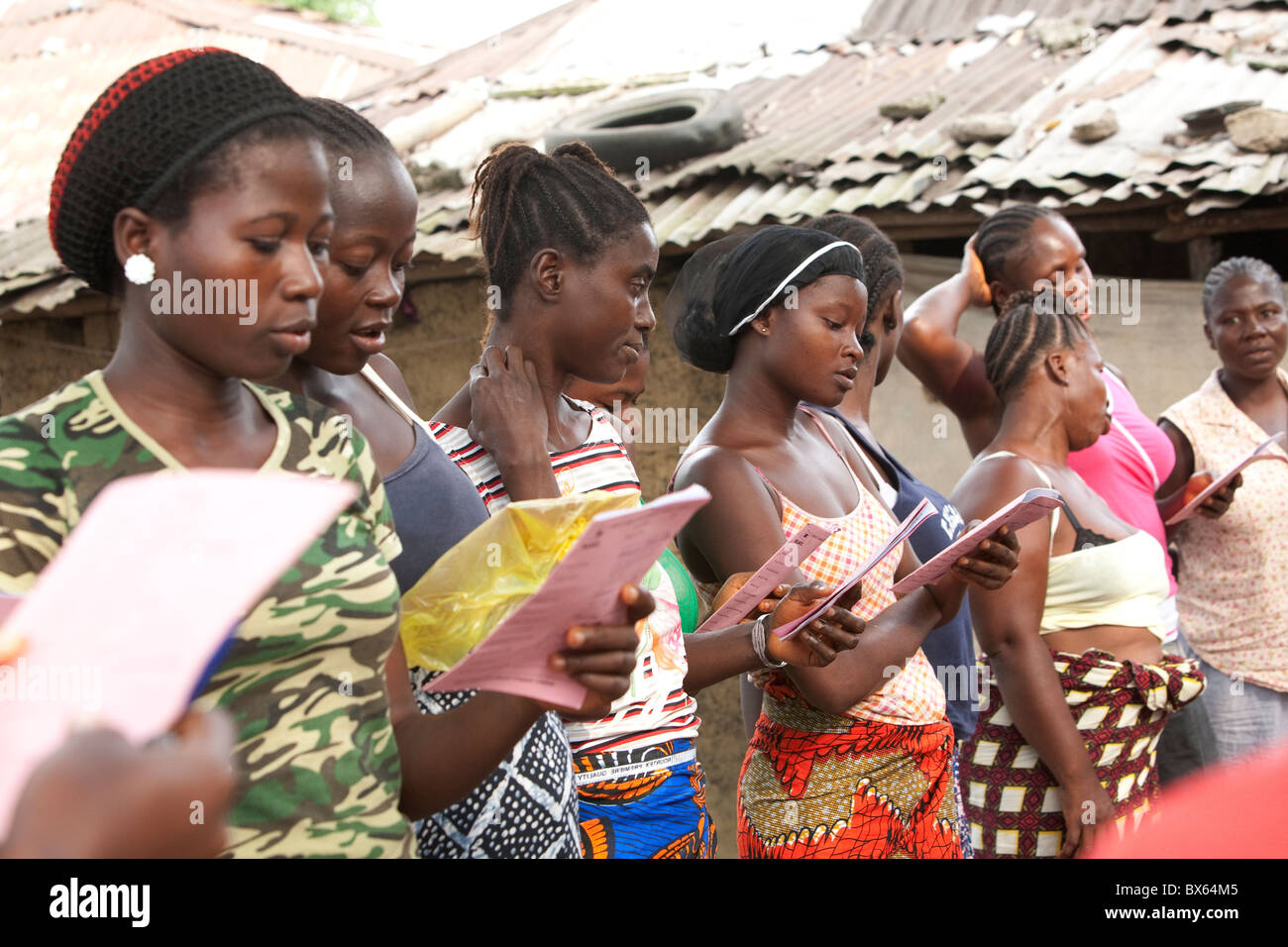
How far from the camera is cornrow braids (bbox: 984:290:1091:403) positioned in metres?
3.75

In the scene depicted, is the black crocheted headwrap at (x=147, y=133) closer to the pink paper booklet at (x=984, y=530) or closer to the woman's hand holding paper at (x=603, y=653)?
the woman's hand holding paper at (x=603, y=653)

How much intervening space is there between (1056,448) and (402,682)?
2.45 meters

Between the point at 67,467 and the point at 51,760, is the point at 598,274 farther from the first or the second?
the point at 51,760

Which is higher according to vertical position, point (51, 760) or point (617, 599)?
point (51, 760)

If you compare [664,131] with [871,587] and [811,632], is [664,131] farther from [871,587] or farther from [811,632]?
[811,632]

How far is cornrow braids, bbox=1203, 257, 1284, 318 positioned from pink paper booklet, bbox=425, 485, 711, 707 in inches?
164

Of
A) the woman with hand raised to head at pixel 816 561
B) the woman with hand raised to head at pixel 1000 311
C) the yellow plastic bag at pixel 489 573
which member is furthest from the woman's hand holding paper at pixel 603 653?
the woman with hand raised to head at pixel 1000 311

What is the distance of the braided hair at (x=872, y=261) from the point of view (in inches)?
151

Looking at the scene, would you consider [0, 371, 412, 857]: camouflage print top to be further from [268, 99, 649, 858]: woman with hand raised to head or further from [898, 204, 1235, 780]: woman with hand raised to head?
[898, 204, 1235, 780]: woman with hand raised to head

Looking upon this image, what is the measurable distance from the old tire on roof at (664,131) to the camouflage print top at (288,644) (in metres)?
4.89

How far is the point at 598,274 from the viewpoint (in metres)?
2.64

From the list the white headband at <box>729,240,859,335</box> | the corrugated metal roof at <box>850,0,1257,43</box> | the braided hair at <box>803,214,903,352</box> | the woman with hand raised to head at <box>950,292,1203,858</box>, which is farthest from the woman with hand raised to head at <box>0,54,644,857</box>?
the corrugated metal roof at <box>850,0,1257,43</box>

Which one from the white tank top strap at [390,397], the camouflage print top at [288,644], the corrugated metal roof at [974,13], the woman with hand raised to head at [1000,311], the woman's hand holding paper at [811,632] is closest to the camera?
the camouflage print top at [288,644]
